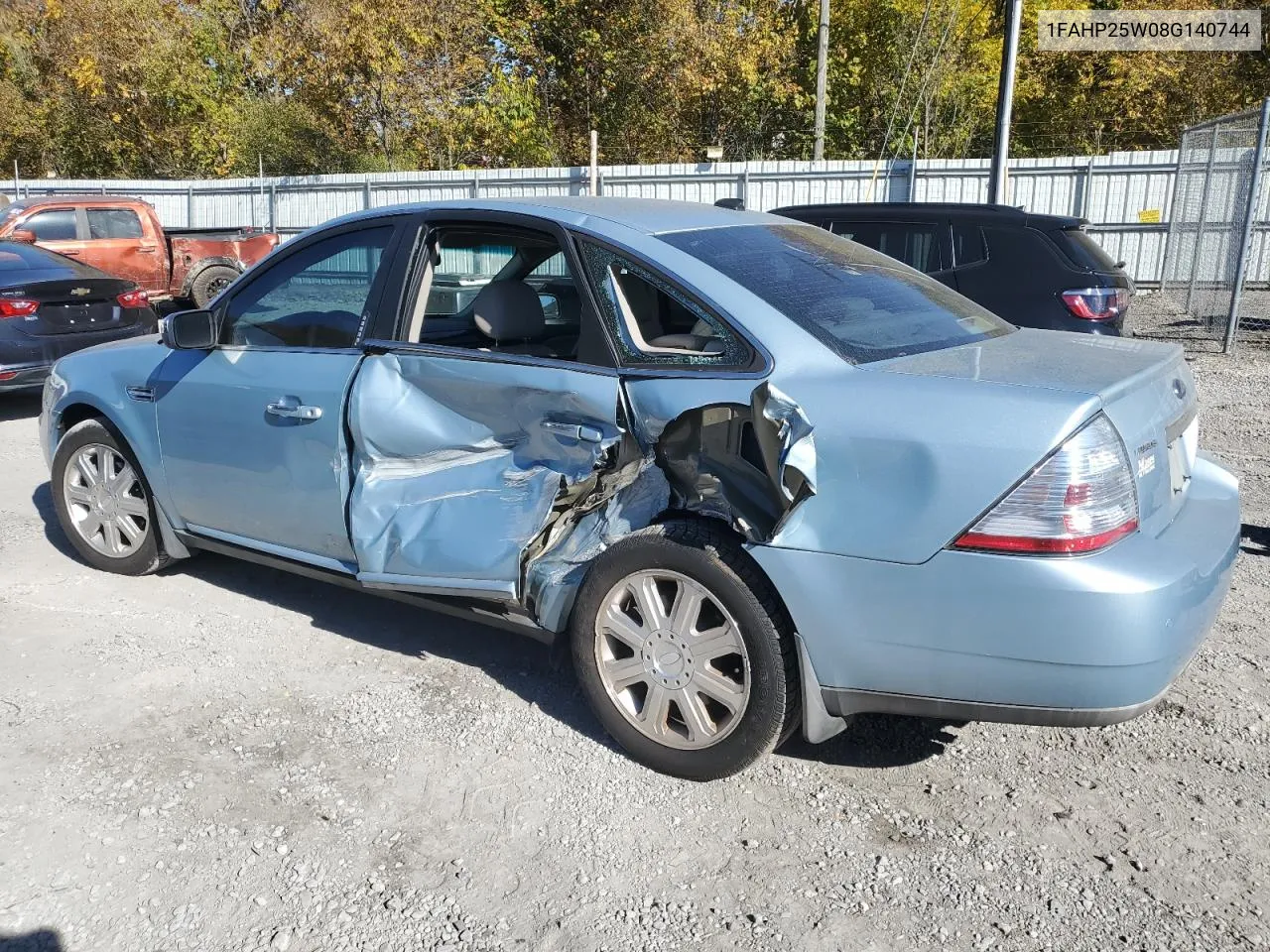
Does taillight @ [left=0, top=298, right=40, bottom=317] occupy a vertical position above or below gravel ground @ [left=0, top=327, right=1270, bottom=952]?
above

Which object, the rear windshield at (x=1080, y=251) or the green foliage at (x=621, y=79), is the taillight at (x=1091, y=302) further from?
the green foliage at (x=621, y=79)

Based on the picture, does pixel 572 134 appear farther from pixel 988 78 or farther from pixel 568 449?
pixel 568 449

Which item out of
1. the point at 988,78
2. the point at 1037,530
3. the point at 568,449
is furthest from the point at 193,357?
the point at 988,78

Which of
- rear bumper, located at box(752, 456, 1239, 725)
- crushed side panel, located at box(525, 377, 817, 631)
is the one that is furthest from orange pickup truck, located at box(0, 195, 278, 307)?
rear bumper, located at box(752, 456, 1239, 725)

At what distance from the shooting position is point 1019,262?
7922mm

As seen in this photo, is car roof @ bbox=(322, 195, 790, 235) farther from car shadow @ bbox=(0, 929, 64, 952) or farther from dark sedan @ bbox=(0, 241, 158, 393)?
dark sedan @ bbox=(0, 241, 158, 393)

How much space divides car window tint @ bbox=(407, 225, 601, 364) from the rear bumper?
130cm

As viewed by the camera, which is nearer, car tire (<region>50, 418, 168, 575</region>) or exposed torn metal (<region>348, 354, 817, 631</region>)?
exposed torn metal (<region>348, 354, 817, 631</region>)

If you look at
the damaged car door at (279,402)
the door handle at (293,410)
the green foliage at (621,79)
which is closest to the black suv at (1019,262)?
the damaged car door at (279,402)

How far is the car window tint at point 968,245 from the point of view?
8.08 m

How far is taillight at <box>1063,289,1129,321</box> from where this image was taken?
7.68 meters

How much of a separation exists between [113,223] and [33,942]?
1498 centimetres

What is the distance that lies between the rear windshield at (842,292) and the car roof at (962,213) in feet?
13.3

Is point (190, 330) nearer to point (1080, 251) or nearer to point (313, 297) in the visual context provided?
point (313, 297)
